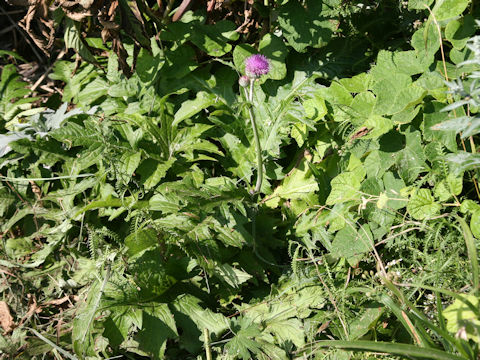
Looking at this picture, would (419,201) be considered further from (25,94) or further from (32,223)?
(25,94)

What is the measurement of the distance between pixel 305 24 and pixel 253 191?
743mm

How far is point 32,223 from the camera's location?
8.26 feet

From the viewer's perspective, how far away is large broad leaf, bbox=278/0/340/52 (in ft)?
6.93

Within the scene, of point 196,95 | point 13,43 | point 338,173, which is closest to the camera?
point 338,173

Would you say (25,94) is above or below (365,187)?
below

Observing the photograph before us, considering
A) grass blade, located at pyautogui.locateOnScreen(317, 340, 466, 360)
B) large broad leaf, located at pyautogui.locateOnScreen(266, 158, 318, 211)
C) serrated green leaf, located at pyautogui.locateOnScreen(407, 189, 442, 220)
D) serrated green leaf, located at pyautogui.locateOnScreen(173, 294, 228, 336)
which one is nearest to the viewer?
grass blade, located at pyautogui.locateOnScreen(317, 340, 466, 360)

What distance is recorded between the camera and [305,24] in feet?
6.97

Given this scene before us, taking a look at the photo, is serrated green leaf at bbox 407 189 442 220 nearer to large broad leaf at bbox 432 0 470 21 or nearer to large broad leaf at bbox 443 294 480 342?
large broad leaf at bbox 443 294 480 342

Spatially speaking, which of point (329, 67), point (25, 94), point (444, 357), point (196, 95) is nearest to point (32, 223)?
point (25, 94)

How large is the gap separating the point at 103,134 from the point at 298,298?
3.26 ft

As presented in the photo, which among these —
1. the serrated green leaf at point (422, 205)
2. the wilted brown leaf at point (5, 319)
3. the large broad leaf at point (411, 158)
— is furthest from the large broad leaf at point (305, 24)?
the wilted brown leaf at point (5, 319)

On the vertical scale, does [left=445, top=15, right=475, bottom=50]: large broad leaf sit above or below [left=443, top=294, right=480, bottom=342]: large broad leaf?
above

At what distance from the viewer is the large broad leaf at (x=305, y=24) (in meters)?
2.11

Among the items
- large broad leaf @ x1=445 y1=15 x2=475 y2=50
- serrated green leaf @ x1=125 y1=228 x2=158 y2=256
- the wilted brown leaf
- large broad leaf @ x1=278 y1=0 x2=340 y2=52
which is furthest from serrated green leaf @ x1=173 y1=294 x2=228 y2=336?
large broad leaf @ x1=445 y1=15 x2=475 y2=50
